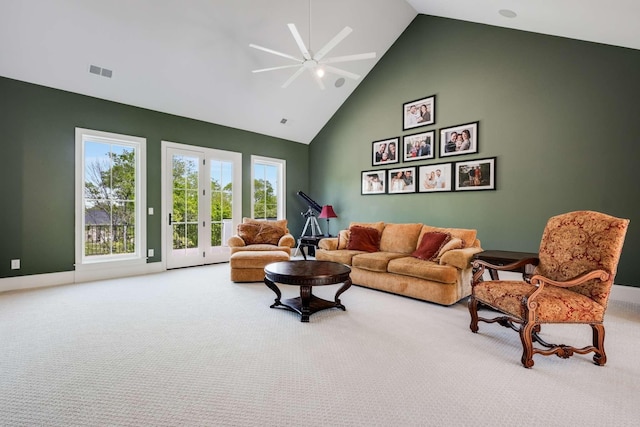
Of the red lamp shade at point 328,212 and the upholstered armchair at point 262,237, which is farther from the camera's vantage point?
the red lamp shade at point 328,212

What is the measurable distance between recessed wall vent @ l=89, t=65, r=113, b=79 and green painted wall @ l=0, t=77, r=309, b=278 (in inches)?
22.4

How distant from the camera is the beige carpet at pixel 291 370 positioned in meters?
1.77

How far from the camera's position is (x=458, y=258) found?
147 inches

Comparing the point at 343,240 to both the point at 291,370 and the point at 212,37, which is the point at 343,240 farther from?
the point at 212,37

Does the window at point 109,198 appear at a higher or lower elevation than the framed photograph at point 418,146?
lower

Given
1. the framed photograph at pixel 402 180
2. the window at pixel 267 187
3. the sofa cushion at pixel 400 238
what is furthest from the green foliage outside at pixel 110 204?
the framed photograph at pixel 402 180

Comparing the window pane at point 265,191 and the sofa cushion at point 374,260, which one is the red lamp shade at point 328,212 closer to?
the window pane at point 265,191

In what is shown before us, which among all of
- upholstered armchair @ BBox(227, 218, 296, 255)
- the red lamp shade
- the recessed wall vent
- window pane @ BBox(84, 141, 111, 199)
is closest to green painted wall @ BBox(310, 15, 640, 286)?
the red lamp shade

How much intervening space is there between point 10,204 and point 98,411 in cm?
417

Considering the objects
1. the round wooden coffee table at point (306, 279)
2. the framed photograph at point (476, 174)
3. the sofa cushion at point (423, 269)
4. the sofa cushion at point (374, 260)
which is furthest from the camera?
A: the framed photograph at point (476, 174)

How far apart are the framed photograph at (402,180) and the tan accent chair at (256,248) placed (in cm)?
228

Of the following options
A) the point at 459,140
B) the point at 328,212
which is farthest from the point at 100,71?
the point at 459,140

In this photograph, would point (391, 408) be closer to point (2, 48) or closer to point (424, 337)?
point (424, 337)

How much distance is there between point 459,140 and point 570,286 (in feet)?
11.3
